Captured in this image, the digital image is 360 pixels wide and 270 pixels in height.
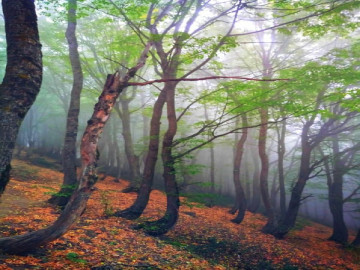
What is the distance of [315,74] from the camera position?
31.6 ft

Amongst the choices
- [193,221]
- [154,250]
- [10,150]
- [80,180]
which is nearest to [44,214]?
[154,250]

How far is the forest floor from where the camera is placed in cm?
562

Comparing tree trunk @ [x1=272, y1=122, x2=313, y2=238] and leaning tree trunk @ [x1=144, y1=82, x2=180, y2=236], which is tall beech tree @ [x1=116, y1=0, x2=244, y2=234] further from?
tree trunk @ [x1=272, y1=122, x2=313, y2=238]

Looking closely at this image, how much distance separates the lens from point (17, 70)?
3.80 m

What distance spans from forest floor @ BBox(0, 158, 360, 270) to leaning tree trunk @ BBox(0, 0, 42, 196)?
226cm

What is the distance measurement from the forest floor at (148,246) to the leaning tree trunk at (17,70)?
89.1 inches

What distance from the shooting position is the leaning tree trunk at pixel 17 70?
3.67m

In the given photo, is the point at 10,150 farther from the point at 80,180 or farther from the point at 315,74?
the point at 315,74

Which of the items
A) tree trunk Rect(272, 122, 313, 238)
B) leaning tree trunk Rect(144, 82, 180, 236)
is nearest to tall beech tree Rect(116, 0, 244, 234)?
leaning tree trunk Rect(144, 82, 180, 236)

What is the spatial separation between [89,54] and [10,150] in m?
18.3

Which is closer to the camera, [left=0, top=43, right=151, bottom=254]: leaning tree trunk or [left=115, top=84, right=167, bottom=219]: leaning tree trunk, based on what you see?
[left=0, top=43, right=151, bottom=254]: leaning tree trunk

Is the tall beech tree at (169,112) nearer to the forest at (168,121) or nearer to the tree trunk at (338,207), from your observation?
the forest at (168,121)

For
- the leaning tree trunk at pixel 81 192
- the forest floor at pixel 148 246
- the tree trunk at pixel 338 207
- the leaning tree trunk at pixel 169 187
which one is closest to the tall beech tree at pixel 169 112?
the leaning tree trunk at pixel 169 187

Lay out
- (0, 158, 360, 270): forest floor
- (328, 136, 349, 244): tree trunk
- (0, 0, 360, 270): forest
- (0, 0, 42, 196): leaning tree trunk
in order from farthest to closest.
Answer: (328, 136, 349, 244): tree trunk, (0, 158, 360, 270): forest floor, (0, 0, 360, 270): forest, (0, 0, 42, 196): leaning tree trunk
